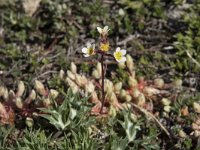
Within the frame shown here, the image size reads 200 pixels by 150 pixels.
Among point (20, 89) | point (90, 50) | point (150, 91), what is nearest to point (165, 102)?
point (150, 91)

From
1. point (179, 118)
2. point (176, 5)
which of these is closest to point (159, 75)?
point (179, 118)

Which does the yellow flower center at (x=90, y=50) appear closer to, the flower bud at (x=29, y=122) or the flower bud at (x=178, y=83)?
the flower bud at (x=29, y=122)

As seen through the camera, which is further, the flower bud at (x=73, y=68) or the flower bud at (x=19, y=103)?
the flower bud at (x=73, y=68)

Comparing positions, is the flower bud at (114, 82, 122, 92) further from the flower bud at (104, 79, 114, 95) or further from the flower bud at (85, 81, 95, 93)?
the flower bud at (85, 81, 95, 93)

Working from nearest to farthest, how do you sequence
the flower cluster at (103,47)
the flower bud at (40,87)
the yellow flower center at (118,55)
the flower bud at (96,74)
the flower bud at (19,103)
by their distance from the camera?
the flower cluster at (103,47)
the yellow flower center at (118,55)
the flower bud at (19,103)
the flower bud at (40,87)
the flower bud at (96,74)

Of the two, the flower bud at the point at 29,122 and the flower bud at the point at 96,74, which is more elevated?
the flower bud at the point at 96,74

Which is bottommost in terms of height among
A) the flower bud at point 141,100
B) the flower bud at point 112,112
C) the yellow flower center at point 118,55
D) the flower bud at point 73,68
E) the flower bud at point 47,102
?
the flower bud at point 112,112

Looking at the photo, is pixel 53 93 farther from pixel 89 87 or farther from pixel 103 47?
pixel 103 47

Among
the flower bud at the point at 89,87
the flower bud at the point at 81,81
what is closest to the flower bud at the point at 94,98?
the flower bud at the point at 89,87

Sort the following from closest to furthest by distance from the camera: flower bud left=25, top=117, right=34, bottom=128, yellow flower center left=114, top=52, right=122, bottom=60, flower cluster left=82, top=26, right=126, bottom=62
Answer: flower cluster left=82, top=26, right=126, bottom=62 < yellow flower center left=114, top=52, right=122, bottom=60 < flower bud left=25, top=117, right=34, bottom=128

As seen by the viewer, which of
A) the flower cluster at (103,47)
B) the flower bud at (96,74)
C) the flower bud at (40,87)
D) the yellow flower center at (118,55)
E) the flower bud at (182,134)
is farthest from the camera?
the flower bud at (96,74)

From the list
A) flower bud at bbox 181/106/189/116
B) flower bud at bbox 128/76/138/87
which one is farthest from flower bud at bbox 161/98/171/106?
flower bud at bbox 128/76/138/87
